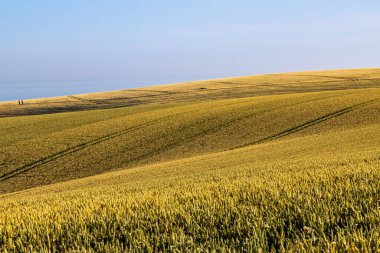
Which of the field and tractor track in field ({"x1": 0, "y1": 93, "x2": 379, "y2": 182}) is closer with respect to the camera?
the field

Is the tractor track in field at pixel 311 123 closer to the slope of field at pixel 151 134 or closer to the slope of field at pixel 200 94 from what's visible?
the slope of field at pixel 151 134

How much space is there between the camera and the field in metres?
4.11

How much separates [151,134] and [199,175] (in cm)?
2261

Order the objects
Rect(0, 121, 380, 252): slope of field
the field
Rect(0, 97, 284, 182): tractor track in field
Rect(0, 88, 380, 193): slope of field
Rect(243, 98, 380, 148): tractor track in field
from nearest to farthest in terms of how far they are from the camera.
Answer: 1. Rect(0, 121, 380, 252): slope of field
2. the field
3. Rect(0, 97, 284, 182): tractor track in field
4. Rect(0, 88, 380, 193): slope of field
5. Rect(243, 98, 380, 148): tractor track in field

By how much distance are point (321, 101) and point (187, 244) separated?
45665 millimetres

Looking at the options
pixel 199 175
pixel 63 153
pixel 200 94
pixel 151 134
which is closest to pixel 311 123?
pixel 151 134

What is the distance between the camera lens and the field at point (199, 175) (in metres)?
4.11

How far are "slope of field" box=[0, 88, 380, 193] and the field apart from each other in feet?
0.46

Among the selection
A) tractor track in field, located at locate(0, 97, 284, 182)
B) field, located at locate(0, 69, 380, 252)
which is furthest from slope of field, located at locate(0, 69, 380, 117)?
tractor track in field, located at locate(0, 97, 284, 182)

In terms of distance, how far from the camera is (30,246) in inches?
162

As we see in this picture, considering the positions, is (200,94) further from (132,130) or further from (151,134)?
(151,134)

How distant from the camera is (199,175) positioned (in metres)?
16.5

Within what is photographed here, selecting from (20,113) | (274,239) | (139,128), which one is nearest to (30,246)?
(274,239)

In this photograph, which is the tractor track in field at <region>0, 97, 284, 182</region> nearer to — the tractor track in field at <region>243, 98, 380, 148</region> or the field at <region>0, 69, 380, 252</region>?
the field at <region>0, 69, 380, 252</region>
